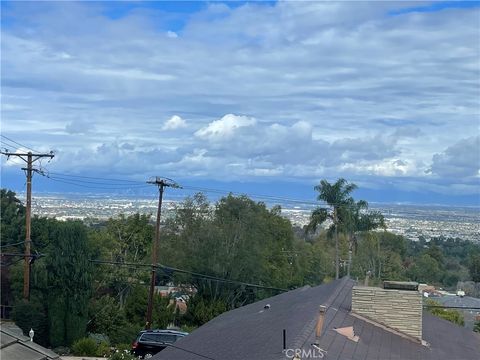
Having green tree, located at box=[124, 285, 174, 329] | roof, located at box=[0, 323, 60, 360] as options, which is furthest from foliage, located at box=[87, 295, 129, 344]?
roof, located at box=[0, 323, 60, 360]

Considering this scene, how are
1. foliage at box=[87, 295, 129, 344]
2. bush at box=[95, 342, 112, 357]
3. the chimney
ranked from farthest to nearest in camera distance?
foliage at box=[87, 295, 129, 344] → bush at box=[95, 342, 112, 357] → the chimney

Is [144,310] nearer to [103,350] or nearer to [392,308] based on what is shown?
[103,350]

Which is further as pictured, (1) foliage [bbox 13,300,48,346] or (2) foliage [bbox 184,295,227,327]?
(2) foliage [bbox 184,295,227,327]

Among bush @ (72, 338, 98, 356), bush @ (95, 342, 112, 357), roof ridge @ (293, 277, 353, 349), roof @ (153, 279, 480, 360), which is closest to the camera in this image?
roof ridge @ (293, 277, 353, 349)

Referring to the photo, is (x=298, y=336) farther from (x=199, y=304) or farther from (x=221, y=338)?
(x=199, y=304)

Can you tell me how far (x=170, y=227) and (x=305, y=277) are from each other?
12.4 m

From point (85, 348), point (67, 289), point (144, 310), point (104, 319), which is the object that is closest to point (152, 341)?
point (85, 348)

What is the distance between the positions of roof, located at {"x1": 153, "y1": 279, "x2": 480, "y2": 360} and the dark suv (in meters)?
9.62

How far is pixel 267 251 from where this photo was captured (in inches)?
1923

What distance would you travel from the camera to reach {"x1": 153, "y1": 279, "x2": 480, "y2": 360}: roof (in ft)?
36.9

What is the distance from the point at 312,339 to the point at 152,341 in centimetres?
1670

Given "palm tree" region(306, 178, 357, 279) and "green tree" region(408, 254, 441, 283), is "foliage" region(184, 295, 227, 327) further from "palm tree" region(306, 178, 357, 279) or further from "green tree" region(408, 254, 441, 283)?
"green tree" region(408, 254, 441, 283)

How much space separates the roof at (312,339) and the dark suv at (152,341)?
9624mm

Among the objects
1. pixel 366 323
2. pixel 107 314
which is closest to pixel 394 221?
pixel 107 314
